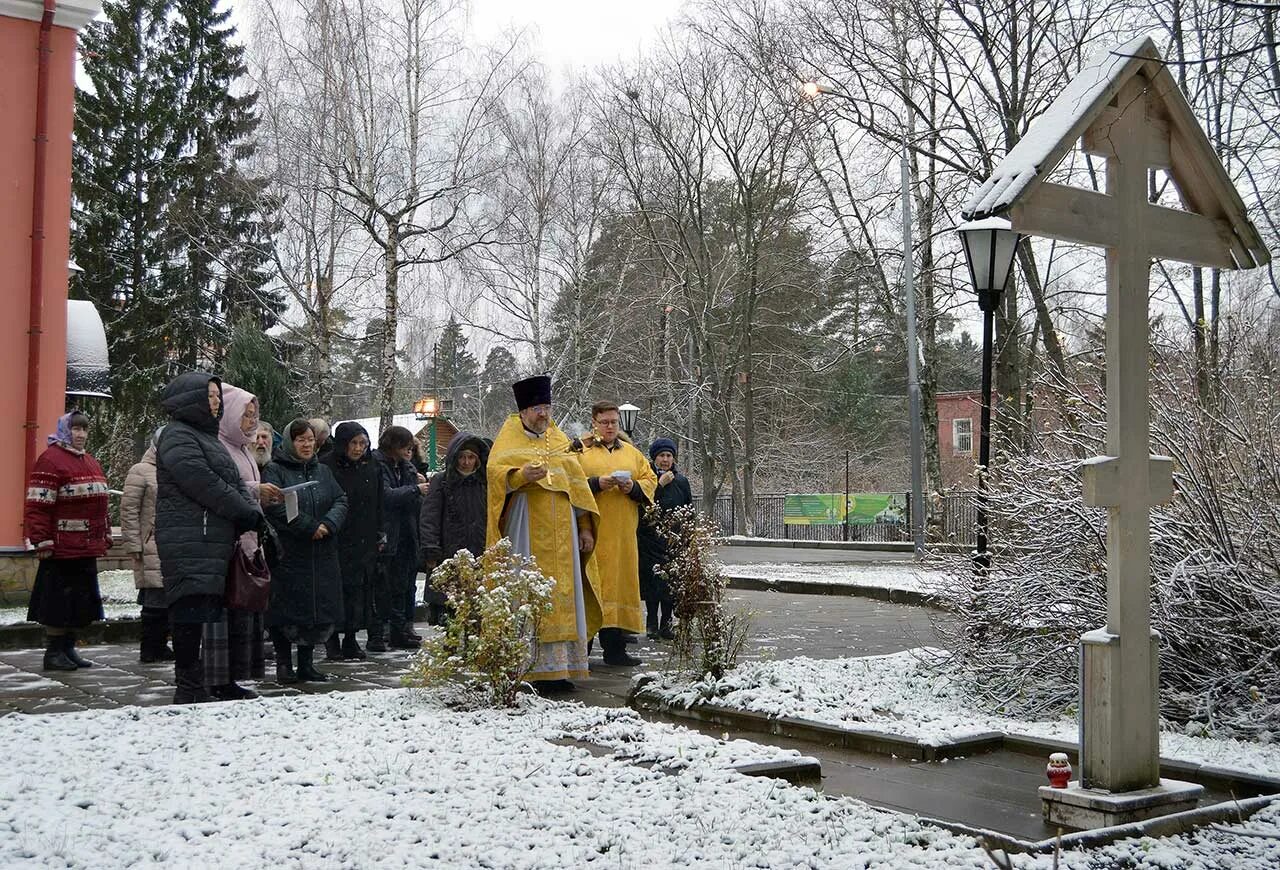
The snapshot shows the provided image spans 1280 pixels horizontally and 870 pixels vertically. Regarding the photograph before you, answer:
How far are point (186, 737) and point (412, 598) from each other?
17.6ft

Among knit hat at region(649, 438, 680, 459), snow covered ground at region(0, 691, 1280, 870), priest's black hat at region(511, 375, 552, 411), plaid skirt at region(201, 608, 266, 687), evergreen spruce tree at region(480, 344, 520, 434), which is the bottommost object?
snow covered ground at region(0, 691, 1280, 870)

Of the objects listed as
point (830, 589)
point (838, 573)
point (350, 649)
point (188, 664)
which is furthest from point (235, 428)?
point (838, 573)

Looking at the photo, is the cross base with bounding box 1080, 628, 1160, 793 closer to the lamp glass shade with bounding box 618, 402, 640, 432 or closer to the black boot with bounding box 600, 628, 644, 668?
the black boot with bounding box 600, 628, 644, 668

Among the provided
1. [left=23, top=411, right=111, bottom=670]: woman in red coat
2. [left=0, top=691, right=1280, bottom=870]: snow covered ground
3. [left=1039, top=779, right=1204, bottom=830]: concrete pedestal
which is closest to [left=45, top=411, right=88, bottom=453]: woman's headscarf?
[left=23, top=411, right=111, bottom=670]: woman in red coat

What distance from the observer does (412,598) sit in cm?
1130

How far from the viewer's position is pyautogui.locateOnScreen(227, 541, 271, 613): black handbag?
736 cm

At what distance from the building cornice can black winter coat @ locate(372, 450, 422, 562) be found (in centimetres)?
818

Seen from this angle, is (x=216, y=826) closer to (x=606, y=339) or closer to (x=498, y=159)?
(x=498, y=159)

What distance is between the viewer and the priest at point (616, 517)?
945 cm

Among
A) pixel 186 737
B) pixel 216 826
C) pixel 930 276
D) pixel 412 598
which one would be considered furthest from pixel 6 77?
pixel 930 276

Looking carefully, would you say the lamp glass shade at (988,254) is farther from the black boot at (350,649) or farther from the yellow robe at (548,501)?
the black boot at (350,649)

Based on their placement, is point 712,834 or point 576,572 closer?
point 712,834

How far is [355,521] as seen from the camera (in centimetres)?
999

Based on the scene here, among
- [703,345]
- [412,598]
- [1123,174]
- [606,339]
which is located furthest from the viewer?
[703,345]
